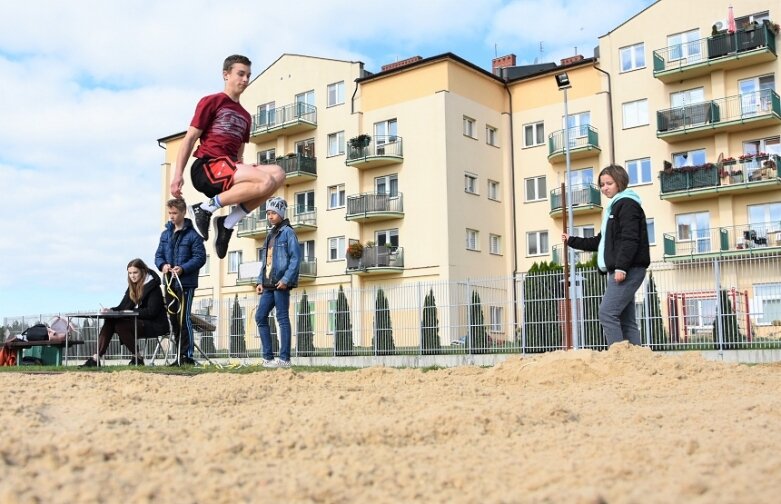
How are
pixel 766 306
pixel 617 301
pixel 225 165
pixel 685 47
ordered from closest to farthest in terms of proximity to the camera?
pixel 225 165
pixel 617 301
pixel 766 306
pixel 685 47

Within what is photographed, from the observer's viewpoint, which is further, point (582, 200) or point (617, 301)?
point (582, 200)

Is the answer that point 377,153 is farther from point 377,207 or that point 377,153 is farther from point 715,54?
point 715,54

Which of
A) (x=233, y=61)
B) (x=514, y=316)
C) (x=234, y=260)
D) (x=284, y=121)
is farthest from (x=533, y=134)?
(x=233, y=61)

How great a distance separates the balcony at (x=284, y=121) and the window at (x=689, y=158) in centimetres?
1910

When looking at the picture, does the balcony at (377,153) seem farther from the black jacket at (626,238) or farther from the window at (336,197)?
the black jacket at (626,238)

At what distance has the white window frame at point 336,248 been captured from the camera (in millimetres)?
41031

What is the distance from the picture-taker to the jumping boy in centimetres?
635

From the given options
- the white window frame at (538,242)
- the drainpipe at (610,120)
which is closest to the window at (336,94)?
the white window frame at (538,242)

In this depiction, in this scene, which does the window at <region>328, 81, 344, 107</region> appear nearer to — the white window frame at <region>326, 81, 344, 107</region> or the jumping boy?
the white window frame at <region>326, 81, 344, 107</region>

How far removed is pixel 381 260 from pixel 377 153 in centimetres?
563

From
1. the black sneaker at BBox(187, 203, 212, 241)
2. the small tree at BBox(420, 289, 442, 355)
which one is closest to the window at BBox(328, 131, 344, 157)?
the small tree at BBox(420, 289, 442, 355)

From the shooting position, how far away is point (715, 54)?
32594 millimetres

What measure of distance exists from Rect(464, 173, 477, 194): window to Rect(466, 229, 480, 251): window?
2.02 meters

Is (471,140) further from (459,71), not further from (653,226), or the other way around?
(653,226)
